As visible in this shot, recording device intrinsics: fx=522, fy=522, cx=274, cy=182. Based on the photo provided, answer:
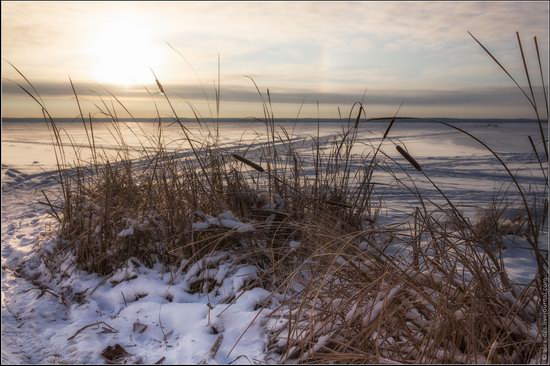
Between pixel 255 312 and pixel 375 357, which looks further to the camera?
pixel 255 312

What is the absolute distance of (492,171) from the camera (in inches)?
318

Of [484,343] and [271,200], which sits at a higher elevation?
[271,200]

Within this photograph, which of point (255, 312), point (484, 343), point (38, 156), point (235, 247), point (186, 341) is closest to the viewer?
point (484, 343)

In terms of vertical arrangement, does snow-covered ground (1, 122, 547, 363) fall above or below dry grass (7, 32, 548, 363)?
below

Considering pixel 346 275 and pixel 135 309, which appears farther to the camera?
pixel 135 309

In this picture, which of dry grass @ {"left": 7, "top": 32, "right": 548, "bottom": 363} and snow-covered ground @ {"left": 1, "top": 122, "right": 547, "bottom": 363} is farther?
snow-covered ground @ {"left": 1, "top": 122, "right": 547, "bottom": 363}

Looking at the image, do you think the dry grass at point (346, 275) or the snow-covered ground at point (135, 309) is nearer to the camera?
the dry grass at point (346, 275)

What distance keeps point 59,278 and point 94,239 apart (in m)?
0.27

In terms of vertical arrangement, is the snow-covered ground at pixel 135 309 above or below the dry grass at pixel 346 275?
below

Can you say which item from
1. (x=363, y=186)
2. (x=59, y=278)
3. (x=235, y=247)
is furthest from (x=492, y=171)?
(x=59, y=278)

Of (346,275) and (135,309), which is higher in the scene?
(346,275)

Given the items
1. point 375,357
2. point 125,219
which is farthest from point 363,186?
point 375,357

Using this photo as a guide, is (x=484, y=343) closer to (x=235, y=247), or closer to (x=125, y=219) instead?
(x=235, y=247)

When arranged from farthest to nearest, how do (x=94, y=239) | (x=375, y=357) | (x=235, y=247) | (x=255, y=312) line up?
(x=94, y=239) → (x=235, y=247) → (x=255, y=312) → (x=375, y=357)
